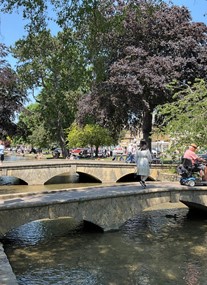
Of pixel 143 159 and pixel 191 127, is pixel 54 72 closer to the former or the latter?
pixel 191 127

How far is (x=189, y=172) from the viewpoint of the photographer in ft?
49.9

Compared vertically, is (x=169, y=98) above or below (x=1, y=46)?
below

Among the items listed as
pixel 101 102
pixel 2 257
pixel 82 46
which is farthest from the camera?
pixel 101 102

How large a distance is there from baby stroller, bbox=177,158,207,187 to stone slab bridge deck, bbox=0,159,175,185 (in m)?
11.2

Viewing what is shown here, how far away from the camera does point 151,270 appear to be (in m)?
9.69

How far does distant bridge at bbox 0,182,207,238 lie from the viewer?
1102 centimetres

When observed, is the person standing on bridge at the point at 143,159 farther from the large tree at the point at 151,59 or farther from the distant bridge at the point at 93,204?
the large tree at the point at 151,59

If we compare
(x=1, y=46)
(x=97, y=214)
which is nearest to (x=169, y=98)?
(x=1, y=46)

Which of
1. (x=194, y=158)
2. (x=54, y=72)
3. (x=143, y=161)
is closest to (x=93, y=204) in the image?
(x=143, y=161)

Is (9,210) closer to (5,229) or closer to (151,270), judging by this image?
(5,229)

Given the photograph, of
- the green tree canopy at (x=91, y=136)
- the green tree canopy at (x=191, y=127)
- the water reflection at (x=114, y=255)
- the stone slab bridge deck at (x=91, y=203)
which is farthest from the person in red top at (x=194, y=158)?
the green tree canopy at (x=91, y=136)

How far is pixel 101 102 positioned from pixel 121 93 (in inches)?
88.9

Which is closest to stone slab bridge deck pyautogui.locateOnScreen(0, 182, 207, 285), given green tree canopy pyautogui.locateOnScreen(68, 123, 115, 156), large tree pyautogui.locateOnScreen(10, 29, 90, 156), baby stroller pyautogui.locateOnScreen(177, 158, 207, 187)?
baby stroller pyautogui.locateOnScreen(177, 158, 207, 187)

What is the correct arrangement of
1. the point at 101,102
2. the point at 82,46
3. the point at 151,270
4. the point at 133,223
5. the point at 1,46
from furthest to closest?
1. the point at 1,46
2. the point at 101,102
3. the point at 133,223
4. the point at 82,46
5. the point at 151,270
